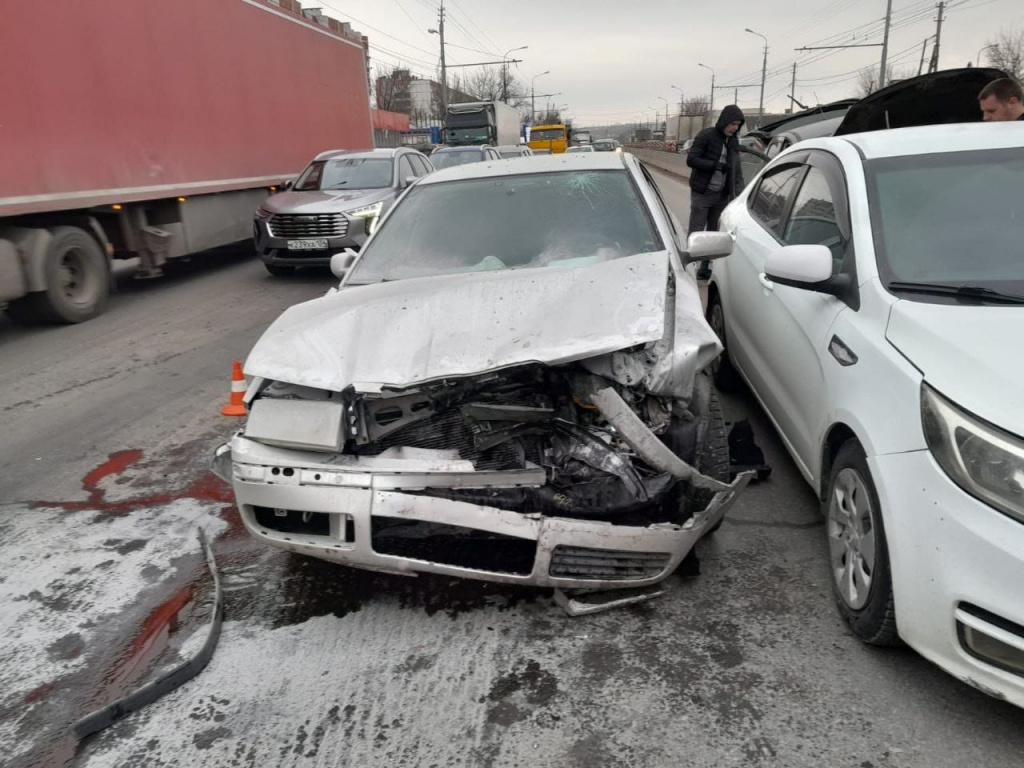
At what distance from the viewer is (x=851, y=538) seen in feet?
8.37

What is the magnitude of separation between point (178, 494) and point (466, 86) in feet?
279

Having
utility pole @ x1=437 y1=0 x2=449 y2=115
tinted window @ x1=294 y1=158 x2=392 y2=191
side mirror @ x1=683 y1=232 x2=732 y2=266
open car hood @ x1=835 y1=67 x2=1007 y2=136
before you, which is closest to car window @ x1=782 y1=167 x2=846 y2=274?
side mirror @ x1=683 y1=232 x2=732 y2=266

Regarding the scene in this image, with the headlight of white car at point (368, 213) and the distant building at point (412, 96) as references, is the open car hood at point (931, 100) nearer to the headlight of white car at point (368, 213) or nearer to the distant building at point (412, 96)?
the headlight of white car at point (368, 213)

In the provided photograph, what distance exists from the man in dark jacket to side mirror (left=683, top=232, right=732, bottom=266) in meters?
4.19

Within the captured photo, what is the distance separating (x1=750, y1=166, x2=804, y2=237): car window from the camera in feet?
13.3

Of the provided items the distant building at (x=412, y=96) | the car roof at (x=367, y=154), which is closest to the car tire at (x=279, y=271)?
the car roof at (x=367, y=154)

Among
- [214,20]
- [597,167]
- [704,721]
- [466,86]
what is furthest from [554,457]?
[466,86]

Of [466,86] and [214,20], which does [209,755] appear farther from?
[466,86]

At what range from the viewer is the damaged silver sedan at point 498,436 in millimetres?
2514

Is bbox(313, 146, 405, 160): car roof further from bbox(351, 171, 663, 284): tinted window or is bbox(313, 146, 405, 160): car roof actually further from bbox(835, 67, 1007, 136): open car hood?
bbox(351, 171, 663, 284): tinted window

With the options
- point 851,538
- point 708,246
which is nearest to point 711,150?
point 708,246

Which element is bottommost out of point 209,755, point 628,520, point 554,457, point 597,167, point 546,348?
point 209,755

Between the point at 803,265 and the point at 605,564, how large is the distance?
147cm

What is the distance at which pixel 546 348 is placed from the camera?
2566 mm
